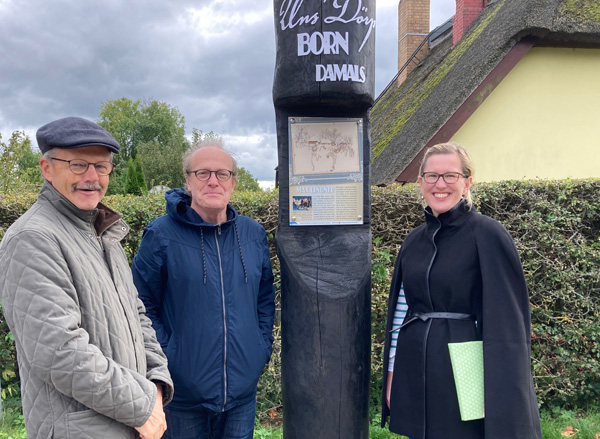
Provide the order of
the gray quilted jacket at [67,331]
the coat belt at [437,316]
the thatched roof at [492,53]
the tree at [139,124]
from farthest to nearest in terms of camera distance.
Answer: the tree at [139,124] < the thatched roof at [492,53] < the coat belt at [437,316] < the gray quilted jacket at [67,331]

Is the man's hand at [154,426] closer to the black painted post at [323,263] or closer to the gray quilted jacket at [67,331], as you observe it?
the gray quilted jacket at [67,331]

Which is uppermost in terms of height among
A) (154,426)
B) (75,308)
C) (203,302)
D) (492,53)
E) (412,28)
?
(412,28)

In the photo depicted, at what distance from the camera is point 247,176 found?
141ft

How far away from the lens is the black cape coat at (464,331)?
1.95 m

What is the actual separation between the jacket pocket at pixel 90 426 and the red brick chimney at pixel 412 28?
16023 millimetres

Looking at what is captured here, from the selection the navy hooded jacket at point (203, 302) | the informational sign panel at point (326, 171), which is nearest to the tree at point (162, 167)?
the informational sign panel at point (326, 171)

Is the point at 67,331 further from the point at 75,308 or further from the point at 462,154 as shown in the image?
the point at 462,154

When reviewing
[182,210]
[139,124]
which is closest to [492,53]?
[182,210]

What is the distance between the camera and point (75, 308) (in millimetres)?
1484

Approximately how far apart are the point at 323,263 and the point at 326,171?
0.48 metres

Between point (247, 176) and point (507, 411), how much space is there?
41648mm

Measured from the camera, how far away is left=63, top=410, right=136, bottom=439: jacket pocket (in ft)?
4.79

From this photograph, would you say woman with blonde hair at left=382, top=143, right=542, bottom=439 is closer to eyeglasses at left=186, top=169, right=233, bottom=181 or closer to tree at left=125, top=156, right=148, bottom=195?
eyeglasses at left=186, top=169, right=233, bottom=181

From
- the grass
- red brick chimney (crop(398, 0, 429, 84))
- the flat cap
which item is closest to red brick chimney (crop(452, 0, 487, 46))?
red brick chimney (crop(398, 0, 429, 84))
